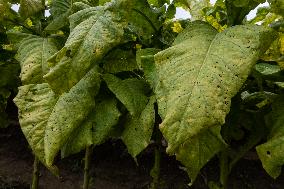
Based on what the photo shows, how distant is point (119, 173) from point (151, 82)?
1964mm

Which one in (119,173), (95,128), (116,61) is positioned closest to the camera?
(95,128)

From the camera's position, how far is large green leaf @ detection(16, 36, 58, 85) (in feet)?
4.24

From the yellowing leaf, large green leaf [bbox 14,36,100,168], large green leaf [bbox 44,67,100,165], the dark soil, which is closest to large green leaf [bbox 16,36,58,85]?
large green leaf [bbox 14,36,100,168]

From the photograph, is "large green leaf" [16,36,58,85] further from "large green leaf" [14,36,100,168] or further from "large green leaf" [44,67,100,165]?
"large green leaf" [44,67,100,165]

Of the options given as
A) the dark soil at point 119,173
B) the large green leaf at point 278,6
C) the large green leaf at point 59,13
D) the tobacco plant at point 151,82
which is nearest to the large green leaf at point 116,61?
the tobacco plant at point 151,82

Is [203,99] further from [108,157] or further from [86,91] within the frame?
[108,157]

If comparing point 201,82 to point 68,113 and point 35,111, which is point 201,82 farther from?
point 35,111

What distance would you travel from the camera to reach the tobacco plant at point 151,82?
90 centimetres

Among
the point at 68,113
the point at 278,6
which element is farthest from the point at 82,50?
the point at 278,6

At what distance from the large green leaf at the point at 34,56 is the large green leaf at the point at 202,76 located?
1.56 ft

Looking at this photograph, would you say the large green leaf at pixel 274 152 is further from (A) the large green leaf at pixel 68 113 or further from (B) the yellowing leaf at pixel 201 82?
(A) the large green leaf at pixel 68 113

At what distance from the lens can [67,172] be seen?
3.09 metres

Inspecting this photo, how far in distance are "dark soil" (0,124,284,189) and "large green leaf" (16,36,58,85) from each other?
1609mm

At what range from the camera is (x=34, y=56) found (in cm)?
135
